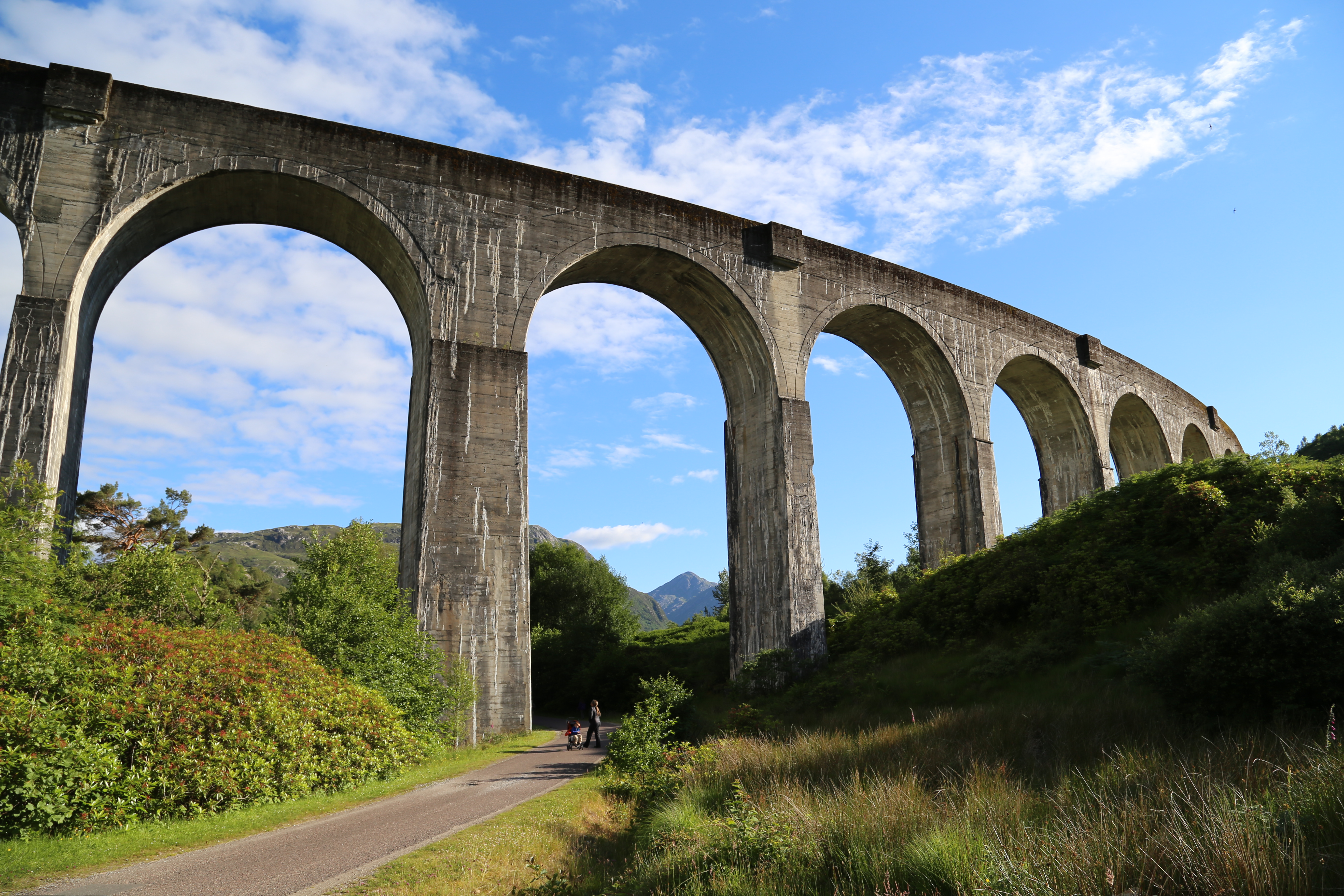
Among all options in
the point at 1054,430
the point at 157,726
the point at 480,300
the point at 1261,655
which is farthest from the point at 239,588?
the point at 1261,655

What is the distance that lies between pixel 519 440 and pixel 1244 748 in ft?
41.4

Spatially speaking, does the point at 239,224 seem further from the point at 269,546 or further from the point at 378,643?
the point at 269,546

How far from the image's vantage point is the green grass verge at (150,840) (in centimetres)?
629

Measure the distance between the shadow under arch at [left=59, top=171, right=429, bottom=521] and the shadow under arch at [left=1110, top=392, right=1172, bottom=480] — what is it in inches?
1023

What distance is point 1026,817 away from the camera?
5980 millimetres

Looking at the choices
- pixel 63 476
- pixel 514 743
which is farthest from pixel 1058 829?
pixel 63 476

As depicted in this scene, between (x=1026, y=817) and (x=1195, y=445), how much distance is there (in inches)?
1423

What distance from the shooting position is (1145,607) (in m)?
14.6

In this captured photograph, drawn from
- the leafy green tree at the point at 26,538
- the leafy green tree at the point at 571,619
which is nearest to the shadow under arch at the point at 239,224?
the leafy green tree at the point at 26,538

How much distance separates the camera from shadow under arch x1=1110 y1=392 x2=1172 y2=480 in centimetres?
3092

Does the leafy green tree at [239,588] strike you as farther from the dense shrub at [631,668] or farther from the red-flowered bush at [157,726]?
the red-flowered bush at [157,726]

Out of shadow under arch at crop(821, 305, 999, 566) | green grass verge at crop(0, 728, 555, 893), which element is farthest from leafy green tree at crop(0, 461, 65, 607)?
shadow under arch at crop(821, 305, 999, 566)

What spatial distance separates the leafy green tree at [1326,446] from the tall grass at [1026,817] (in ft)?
115

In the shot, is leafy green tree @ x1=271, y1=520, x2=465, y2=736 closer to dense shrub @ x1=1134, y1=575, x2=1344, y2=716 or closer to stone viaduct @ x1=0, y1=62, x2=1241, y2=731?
stone viaduct @ x1=0, y1=62, x2=1241, y2=731
